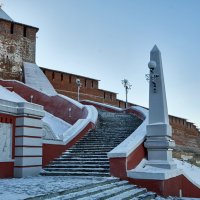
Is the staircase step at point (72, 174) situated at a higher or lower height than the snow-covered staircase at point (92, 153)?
lower

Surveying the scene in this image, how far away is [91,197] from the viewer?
21.6ft

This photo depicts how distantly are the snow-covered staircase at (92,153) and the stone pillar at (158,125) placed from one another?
52.9 inches

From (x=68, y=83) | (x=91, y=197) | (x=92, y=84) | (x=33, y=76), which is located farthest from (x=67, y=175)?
(x=92, y=84)

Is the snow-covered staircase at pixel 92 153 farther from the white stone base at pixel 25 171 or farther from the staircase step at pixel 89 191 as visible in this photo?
the staircase step at pixel 89 191

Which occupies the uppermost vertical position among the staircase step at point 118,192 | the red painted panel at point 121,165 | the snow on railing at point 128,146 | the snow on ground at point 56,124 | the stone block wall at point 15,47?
the stone block wall at point 15,47

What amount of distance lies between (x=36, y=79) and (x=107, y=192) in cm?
1758

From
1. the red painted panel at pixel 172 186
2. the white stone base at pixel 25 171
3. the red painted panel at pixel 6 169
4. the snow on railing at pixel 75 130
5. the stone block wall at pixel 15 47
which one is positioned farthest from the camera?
the stone block wall at pixel 15 47

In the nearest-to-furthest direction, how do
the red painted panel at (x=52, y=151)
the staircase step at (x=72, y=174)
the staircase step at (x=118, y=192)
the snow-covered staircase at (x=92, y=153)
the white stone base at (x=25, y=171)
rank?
the staircase step at (x=118, y=192)
the staircase step at (x=72, y=174)
the white stone base at (x=25, y=171)
the snow-covered staircase at (x=92, y=153)
the red painted panel at (x=52, y=151)

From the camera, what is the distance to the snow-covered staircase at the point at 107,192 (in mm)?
6273

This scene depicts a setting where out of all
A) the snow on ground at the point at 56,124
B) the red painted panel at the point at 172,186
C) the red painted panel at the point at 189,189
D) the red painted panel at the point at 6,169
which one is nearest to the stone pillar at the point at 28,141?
the red painted panel at the point at 6,169

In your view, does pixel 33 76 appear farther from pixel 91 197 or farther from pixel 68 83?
pixel 91 197

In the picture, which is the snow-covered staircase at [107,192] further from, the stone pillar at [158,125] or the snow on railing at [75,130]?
the snow on railing at [75,130]

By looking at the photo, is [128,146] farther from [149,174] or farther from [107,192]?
[107,192]

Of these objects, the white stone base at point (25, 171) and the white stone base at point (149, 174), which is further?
the white stone base at point (25, 171)
